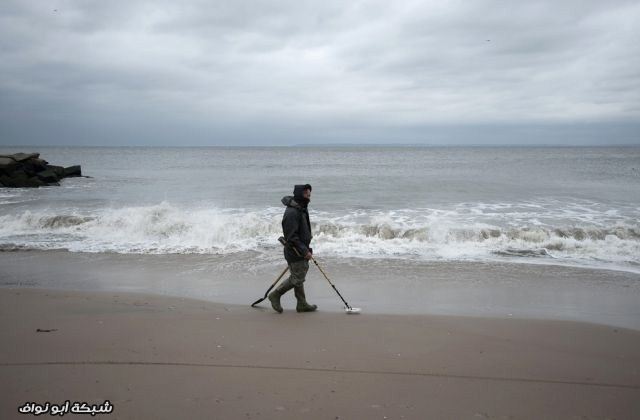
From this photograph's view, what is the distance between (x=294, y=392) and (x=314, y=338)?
1.37 metres

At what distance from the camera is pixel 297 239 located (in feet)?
19.2

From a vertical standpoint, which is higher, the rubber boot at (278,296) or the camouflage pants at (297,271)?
the camouflage pants at (297,271)

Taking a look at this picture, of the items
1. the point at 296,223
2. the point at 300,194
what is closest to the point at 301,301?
the point at 296,223

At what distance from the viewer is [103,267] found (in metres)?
9.19

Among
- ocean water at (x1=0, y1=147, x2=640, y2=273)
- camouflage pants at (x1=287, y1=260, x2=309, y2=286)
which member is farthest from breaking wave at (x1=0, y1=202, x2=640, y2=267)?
camouflage pants at (x1=287, y1=260, x2=309, y2=286)

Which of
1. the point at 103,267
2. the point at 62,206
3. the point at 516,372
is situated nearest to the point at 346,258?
the point at 103,267

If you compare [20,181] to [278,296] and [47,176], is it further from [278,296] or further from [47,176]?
[278,296]

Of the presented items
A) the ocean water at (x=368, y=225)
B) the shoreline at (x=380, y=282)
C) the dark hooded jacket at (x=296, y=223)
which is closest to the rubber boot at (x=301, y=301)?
the shoreline at (x=380, y=282)

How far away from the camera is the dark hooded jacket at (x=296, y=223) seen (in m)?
5.80

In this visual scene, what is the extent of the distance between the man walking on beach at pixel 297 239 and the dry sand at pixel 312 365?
0.31 m

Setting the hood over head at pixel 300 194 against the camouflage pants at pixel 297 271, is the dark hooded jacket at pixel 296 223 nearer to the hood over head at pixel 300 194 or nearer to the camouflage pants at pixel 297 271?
the hood over head at pixel 300 194

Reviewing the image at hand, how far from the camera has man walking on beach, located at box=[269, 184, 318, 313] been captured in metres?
5.80

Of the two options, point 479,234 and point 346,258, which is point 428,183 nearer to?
point 479,234

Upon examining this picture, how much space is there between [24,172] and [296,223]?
1206 inches
